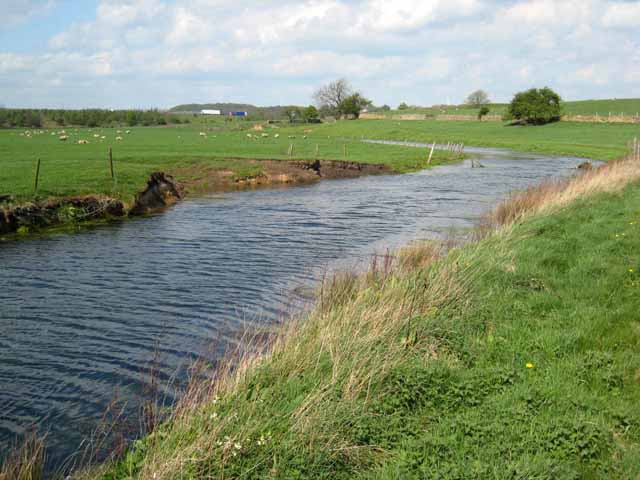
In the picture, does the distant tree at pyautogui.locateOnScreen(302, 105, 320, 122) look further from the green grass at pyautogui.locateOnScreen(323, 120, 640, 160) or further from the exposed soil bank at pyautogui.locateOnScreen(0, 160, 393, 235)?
the exposed soil bank at pyautogui.locateOnScreen(0, 160, 393, 235)

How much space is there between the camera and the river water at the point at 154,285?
9336mm

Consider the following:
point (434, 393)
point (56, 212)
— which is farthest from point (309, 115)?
point (434, 393)

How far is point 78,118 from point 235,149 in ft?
299

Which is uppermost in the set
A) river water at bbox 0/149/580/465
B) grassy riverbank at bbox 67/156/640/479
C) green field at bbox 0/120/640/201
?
green field at bbox 0/120/640/201

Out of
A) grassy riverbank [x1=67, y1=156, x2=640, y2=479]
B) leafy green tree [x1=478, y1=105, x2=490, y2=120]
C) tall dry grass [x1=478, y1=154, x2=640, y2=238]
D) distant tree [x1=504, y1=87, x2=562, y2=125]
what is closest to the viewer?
grassy riverbank [x1=67, y1=156, x2=640, y2=479]

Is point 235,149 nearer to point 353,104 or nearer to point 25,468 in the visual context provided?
point 25,468

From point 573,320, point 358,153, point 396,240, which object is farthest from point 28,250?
point 358,153

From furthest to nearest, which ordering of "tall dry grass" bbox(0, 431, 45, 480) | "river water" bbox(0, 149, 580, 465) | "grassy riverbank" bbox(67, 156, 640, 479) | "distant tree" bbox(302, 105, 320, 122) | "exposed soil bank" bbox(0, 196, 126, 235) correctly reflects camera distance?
1. "distant tree" bbox(302, 105, 320, 122)
2. "exposed soil bank" bbox(0, 196, 126, 235)
3. "river water" bbox(0, 149, 580, 465)
4. "tall dry grass" bbox(0, 431, 45, 480)
5. "grassy riverbank" bbox(67, 156, 640, 479)

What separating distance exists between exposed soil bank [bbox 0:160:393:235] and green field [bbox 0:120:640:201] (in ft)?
2.39

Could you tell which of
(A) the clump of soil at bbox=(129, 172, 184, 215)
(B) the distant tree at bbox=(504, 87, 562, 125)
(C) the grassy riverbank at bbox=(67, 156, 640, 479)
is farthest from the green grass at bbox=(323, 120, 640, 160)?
(C) the grassy riverbank at bbox=(67, 156, 640, 479)

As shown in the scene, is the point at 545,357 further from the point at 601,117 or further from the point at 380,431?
the point at 601,117

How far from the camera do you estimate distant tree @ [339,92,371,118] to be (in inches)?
6240

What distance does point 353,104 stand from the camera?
158500 mm

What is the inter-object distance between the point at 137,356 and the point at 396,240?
1216 centimetres
